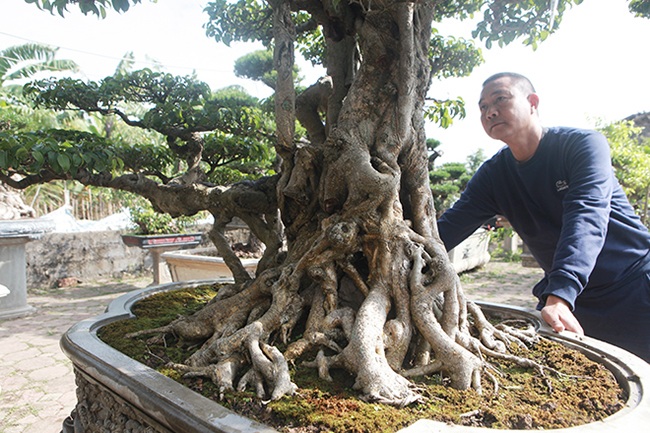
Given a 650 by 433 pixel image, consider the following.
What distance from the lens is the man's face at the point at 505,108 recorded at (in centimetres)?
148

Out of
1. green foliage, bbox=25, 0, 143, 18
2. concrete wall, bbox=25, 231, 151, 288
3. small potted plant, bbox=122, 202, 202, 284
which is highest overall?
green foliage, bbox=25, 0, 143, 18

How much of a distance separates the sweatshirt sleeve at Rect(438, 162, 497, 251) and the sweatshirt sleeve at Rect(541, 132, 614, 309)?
1.35 feet

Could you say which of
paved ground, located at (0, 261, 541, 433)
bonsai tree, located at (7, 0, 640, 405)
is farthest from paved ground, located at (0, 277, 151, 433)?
bonsai tree, located at (7, 0, 640, 405)

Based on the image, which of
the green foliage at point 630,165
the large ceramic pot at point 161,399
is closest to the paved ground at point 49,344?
the large ceramic pot at point 161,399

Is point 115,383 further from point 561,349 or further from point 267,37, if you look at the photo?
point 267,37

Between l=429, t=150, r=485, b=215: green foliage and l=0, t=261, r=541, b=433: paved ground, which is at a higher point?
l=429, t=150, r=485, b=215: green foliage

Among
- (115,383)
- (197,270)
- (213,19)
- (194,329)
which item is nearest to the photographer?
(115,383)

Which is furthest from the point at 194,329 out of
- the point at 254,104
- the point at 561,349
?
the point at 254,104

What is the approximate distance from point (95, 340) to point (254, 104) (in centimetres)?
290

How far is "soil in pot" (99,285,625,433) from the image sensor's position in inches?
40.8

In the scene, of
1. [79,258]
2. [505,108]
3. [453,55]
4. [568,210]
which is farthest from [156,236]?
[568,210]

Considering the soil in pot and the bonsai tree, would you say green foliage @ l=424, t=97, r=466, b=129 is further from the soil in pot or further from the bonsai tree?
the soil in pot

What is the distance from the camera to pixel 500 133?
5.02 ft

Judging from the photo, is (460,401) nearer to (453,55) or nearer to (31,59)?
(453,55)
